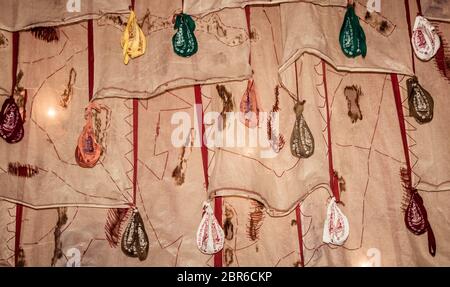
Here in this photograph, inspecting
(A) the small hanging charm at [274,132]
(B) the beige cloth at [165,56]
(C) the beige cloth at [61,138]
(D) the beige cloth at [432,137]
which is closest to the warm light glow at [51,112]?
(C) the beige cloth at [61,138]

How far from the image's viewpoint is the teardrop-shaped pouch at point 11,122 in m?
1.90

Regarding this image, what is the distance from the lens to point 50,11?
1.96m

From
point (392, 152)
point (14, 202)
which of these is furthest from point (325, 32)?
point (14, 202)

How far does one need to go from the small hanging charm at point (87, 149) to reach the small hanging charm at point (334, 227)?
3.37ft

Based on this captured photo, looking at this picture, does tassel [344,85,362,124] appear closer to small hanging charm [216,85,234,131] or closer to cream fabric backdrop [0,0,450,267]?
cream fabric backdrop [0,0,450,267]

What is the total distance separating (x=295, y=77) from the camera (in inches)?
77.2

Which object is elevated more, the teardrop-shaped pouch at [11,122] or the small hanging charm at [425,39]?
the small hanging charm at [425,39]

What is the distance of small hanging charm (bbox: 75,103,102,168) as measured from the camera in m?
1.89

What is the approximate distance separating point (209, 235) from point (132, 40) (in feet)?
2.92

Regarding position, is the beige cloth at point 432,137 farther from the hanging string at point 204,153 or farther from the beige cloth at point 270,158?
the hanging string at point 204,153

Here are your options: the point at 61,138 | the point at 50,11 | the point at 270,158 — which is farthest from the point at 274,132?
the point at 50,11

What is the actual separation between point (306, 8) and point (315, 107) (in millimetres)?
450

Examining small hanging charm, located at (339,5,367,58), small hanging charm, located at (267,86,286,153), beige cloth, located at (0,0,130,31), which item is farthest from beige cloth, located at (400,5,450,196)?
beige cloth, located at (0,0,130,31)
